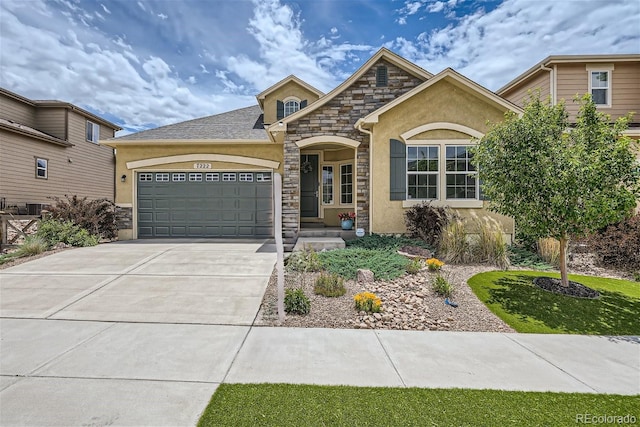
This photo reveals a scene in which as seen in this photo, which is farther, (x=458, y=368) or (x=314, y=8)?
(x=314, y=8)

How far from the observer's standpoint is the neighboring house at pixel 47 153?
46.9 feet

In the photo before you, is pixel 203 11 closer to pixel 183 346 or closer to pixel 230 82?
pixel 230 82

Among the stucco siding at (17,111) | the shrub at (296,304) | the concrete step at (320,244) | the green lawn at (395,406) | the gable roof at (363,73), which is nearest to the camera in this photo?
the green lawn at (395,406)

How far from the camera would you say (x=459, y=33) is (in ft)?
35.2

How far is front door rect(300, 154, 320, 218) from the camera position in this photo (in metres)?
12.5

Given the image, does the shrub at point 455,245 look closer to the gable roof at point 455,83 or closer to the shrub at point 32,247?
the gable roof at point 455,83

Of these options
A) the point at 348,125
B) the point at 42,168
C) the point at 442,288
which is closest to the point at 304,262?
the point at 442,288

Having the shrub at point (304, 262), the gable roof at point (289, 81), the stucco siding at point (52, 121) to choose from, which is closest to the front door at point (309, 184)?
the gable roof at point (289, 81)

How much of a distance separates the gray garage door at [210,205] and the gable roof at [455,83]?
4687 mm

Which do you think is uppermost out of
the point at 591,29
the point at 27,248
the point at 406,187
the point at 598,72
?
the point at 591,29

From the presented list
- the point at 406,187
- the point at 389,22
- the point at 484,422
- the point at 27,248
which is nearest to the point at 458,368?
the point at 484,422

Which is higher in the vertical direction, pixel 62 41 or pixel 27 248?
pixel 62 41

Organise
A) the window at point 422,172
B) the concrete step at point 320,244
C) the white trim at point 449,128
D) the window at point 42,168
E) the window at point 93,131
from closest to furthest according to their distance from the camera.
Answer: the concrete step at point 320,244
the white trim at point 449,128
the window at point 422,172
the window at point 42,168
the window at point 93,131

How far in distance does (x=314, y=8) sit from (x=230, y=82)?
6565 millimetres
